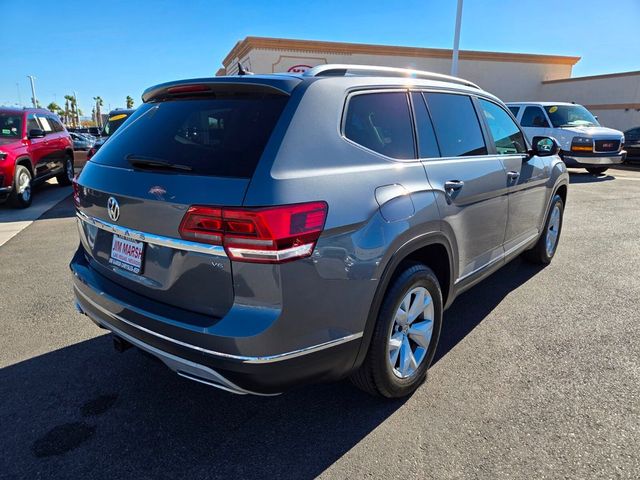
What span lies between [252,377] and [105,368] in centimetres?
163

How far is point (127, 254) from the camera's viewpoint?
2.27m

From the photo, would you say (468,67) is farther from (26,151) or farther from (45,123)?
(26,151)

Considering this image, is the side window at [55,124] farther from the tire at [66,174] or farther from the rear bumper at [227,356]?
the rear bumper at [227,356]

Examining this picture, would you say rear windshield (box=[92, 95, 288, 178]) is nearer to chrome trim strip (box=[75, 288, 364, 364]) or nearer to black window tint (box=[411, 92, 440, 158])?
chrome trim strip (box=[75, 288, 364, 364])

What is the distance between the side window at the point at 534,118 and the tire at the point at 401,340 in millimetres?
12276

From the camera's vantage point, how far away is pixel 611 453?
2248 mm

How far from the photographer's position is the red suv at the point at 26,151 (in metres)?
8.28

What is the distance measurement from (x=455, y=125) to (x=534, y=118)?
38.5 ft

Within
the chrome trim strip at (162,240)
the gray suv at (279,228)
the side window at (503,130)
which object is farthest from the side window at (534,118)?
the chrome trim strip at (162,240)

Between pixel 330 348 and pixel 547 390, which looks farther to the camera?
pixel 547 390

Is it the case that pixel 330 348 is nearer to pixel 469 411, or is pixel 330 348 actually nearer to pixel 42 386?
pixel 469 411

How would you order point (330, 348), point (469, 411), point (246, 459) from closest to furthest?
point (330, 348)
point (246, 459)
point (469, 411)

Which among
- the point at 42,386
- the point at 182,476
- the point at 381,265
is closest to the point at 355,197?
the point at 381,265

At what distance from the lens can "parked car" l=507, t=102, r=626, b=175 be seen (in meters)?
12.4
